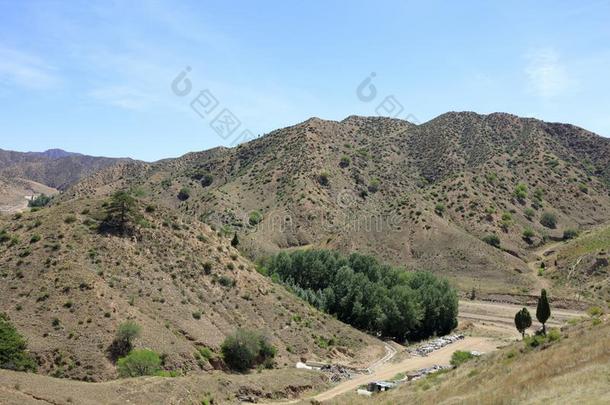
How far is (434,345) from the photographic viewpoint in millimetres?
58781

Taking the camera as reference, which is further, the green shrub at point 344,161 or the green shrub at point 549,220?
the green shrub at point 344,161

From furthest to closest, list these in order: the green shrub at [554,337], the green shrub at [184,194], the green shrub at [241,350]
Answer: the green shrub at [184,194] < the green shrub at [241,350] < the green shrub at [554,337]

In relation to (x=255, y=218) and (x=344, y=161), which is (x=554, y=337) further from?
(x=344, y=161)

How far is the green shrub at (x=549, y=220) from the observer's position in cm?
11486

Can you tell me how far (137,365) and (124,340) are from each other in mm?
3443

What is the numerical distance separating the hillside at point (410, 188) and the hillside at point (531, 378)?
58016 millimetres

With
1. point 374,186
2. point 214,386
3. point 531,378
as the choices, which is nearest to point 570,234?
point 374,186

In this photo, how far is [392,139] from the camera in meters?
153

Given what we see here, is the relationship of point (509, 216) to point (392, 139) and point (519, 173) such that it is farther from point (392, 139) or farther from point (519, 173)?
point (392, 139)

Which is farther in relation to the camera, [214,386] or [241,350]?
[241,350]

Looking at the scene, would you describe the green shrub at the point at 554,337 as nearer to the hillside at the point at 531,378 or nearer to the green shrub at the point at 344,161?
the hillside at the point at 531,378

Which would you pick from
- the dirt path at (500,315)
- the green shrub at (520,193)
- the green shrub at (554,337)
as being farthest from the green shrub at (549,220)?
the green shrub at (554,337)

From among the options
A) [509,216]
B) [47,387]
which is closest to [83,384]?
[47,387]

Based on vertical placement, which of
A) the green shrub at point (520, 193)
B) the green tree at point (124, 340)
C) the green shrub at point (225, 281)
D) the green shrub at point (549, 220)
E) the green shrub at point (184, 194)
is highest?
the green shrub at point (520, 193)
